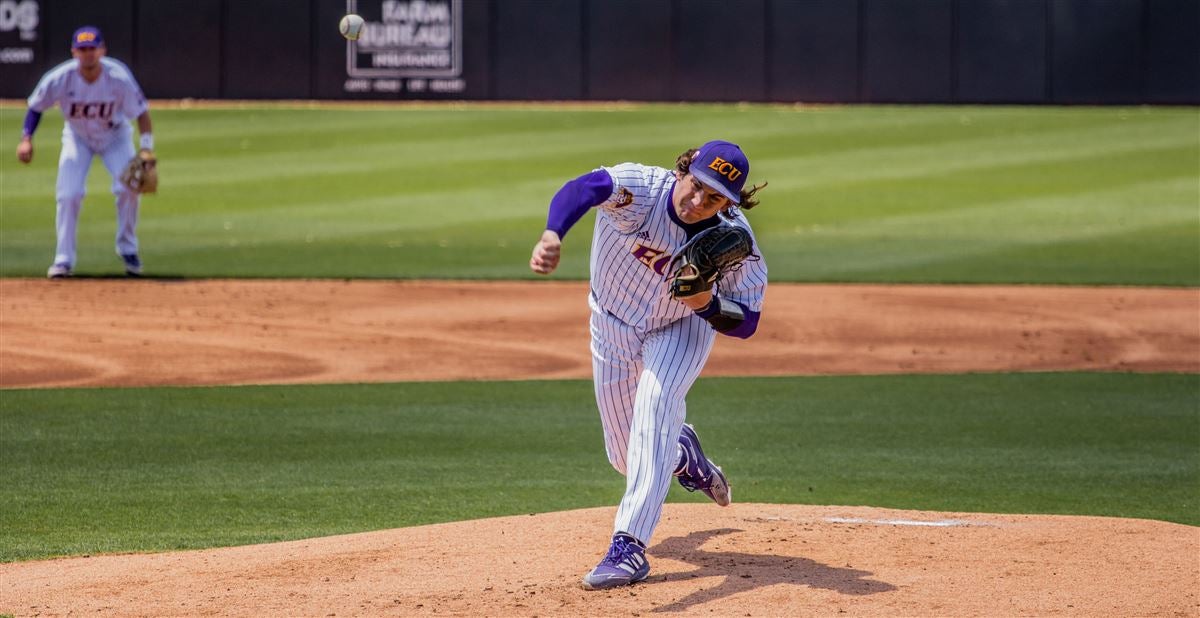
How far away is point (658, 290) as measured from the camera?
18.2ft

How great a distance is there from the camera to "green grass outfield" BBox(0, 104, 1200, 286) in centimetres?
1620

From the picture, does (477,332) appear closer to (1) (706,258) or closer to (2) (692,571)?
(2) (692,571)

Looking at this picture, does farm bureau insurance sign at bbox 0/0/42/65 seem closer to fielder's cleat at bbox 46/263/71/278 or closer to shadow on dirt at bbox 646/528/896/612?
fielder's cleat at bbox 46/263/71/278

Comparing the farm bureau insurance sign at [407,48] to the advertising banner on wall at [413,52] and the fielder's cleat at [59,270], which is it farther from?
the fielder's cleat at [59,270]

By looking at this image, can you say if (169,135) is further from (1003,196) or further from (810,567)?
(810,567)

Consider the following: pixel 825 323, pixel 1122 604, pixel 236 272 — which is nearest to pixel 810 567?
pixel 1122 604

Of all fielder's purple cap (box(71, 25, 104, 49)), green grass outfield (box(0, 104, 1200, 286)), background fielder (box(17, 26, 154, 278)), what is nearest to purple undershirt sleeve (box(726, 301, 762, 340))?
background fielder (box(17, 26, 154, 278))

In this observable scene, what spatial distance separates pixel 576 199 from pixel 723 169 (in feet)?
1.69

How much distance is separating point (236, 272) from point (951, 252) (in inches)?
316

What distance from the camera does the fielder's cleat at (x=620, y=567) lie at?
5.12m

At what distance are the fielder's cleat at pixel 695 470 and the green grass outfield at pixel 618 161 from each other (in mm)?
9127

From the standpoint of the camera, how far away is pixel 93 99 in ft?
43.5

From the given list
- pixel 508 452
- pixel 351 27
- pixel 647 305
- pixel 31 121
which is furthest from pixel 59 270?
pixel 647 305

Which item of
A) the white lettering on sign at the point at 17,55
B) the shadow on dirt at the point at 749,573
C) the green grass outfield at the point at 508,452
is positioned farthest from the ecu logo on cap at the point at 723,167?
the white lettering on sign at the point at 17,55
